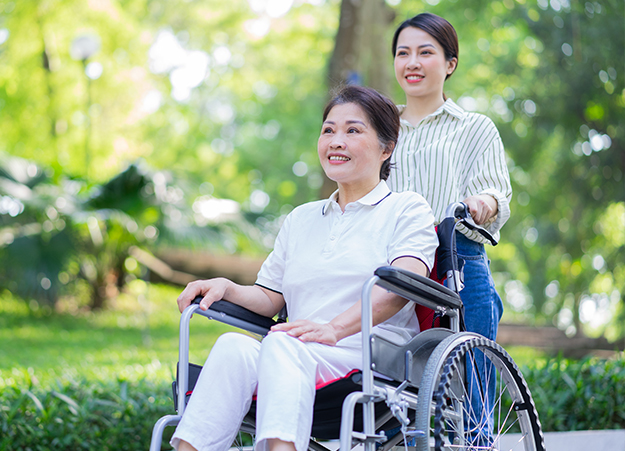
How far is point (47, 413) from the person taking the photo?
9.03 feet

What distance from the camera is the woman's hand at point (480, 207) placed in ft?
6.63

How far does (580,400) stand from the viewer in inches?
130

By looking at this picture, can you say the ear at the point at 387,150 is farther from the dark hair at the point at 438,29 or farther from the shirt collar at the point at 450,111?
the dark hair at the point at 438,29

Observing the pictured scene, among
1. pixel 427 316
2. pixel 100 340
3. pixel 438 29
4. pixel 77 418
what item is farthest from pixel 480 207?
pixel 100 340

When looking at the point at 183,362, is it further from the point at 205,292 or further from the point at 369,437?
the point at 369,437

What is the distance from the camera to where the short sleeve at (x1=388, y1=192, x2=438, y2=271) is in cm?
183

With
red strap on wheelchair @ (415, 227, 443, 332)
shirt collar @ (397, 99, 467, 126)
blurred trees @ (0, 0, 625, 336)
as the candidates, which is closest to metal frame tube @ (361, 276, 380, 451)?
red strap on wheelchair @ (415, 227, 443, 332)

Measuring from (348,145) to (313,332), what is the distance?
59cm

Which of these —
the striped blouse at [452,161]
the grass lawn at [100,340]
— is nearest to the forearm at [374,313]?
the striped blouse at [452,161]

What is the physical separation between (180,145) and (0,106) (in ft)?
13.9

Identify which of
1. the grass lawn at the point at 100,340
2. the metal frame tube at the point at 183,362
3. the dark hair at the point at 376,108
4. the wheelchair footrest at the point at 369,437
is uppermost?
the dark hair at the point at 376,108

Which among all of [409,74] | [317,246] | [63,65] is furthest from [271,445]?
[63,65]

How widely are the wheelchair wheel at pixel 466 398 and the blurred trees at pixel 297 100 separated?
281cm

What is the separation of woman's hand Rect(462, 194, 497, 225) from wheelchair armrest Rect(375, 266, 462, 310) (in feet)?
1.01
